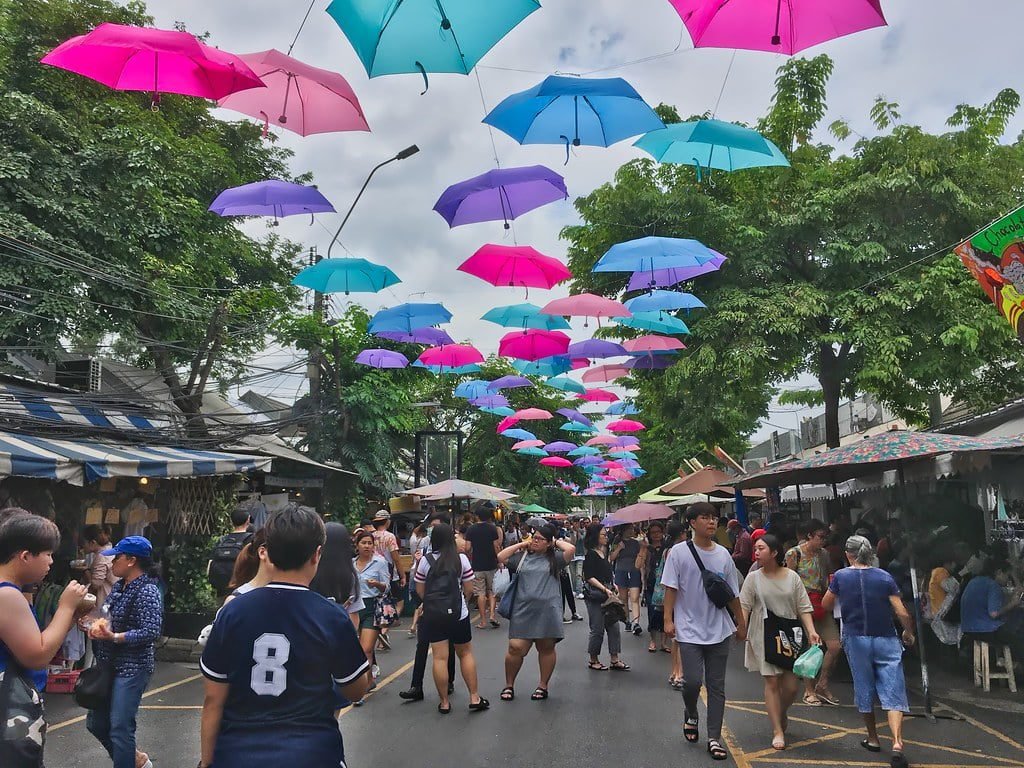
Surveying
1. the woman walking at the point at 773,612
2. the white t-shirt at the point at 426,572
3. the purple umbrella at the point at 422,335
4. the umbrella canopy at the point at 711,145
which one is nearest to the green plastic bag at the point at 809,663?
the woman walking at the point at 773,612

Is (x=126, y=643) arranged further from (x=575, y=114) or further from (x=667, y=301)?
(x=667, y=301)

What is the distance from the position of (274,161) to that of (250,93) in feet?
51.2

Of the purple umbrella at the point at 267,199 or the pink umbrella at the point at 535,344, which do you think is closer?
the purple umbrella at the point at 267,199

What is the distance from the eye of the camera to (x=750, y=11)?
19.6ft

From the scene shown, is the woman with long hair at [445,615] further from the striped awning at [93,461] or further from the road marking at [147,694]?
the striped awning at [93,461]

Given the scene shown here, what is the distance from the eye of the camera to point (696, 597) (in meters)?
6.51

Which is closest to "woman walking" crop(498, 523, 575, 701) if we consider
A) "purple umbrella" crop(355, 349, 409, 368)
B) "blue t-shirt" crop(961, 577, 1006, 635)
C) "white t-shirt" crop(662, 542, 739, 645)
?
"white t-shirt" crop(662, 542, 739, 645)

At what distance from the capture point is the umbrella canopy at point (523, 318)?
14945mm

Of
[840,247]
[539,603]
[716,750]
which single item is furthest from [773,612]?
[840,247]

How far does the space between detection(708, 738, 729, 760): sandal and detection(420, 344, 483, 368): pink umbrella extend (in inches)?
472

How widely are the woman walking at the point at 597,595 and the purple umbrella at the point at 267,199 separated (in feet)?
16.8

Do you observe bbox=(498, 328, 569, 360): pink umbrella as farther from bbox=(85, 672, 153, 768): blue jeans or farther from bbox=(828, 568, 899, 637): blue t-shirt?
bbox=(85, 672, 153, 768): blue jeans

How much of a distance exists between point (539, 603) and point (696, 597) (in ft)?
5.87

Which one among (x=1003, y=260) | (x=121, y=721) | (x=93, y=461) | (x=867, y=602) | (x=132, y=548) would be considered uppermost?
(x=1003, y=260)
